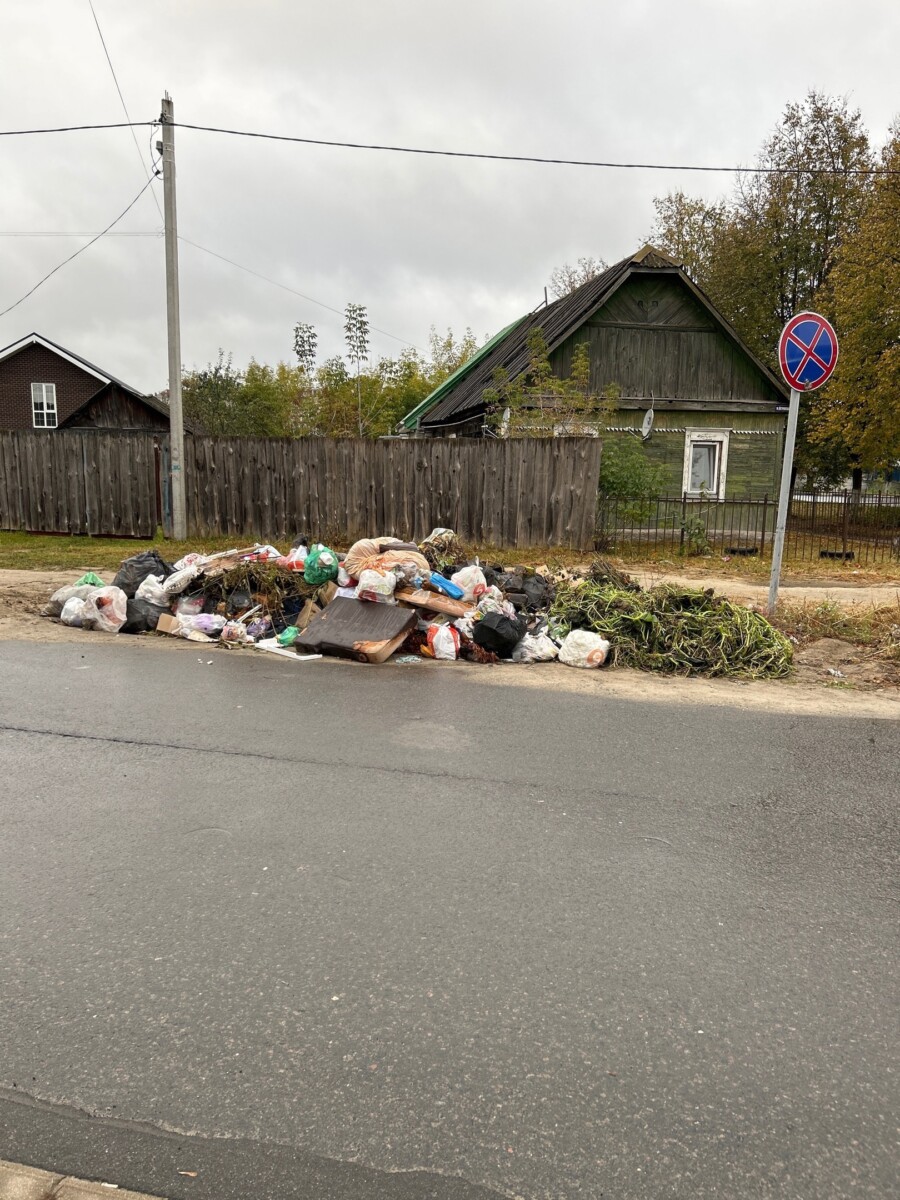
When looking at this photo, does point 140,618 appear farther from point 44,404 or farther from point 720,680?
point 44,404

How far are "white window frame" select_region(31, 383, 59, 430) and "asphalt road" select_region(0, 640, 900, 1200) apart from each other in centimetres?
3584

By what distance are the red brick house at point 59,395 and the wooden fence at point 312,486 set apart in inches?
696

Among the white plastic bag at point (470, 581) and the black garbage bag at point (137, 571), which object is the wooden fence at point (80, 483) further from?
the white plastic bag at point (470, 581)

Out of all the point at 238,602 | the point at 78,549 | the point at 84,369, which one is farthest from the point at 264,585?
the point at 84,369

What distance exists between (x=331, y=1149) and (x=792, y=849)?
8.19 feet

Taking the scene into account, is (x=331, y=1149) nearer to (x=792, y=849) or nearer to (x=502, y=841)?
(x=502, y=841)

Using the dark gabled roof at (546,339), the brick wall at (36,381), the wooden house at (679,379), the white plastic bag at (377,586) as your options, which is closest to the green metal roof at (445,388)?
the dark gabled roof at (546,339)

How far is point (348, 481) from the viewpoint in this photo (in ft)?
52.2

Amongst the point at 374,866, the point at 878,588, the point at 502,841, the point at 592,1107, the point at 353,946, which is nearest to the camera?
the point at 592,1107

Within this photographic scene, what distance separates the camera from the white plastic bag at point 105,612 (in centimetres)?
844

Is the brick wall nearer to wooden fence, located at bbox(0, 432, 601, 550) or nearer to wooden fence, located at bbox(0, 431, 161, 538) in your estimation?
wooden fence, located at bbox(0, 431, 161, 538)

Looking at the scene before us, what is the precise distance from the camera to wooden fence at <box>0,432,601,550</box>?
1523 cm

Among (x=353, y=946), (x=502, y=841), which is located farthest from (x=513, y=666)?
(x=353, y=946)

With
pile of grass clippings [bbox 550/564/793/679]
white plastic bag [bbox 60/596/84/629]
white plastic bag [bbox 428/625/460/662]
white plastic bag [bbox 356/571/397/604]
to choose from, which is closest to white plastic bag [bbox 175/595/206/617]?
white plastic bag [bbox 60/596/84/629]
